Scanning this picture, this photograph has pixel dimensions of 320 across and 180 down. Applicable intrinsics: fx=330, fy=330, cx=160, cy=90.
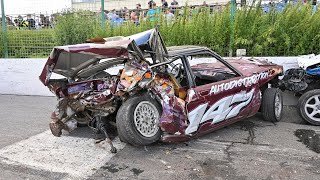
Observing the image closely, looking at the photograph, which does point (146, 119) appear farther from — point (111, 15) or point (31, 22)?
point (31, 22)

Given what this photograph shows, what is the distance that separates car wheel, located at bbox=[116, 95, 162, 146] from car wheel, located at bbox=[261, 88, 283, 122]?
226 centimetres

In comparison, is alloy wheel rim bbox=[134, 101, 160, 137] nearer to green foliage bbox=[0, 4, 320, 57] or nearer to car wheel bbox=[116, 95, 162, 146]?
car wheel bbox=[116, 95, 162, 146]

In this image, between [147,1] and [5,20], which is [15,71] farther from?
[147,1]

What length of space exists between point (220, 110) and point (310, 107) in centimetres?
189

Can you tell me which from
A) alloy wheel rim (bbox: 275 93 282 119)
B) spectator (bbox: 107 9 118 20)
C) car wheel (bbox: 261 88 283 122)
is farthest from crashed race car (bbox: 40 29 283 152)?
spectator (bbox: 107 9 118 20)

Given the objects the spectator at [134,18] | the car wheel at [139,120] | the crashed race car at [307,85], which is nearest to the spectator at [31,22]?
the spectator at [134,18]

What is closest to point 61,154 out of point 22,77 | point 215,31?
point 215,31

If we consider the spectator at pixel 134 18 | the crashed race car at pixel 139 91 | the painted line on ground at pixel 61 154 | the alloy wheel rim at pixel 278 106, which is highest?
the spectator at pixel 134 18

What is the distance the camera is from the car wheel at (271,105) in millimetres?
5812

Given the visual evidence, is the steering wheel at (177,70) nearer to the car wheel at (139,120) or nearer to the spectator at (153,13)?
the car wheel at (139,120)

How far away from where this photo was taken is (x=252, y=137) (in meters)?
5.16

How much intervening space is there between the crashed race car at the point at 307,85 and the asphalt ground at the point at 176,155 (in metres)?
0.24

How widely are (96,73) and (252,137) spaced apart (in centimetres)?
260

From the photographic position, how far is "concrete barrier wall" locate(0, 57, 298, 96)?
356 inches
